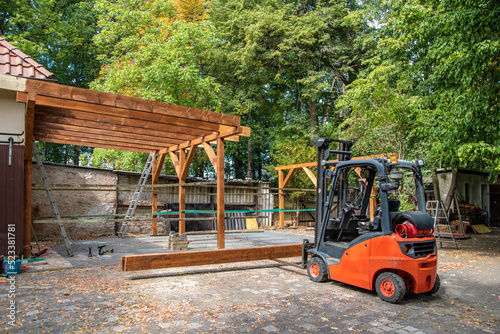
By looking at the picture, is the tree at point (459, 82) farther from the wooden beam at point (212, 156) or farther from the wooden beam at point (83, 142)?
the wooden beam at point (83, 142)

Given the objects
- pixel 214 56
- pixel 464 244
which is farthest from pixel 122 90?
pixel 464 244

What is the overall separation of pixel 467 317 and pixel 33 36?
23.2m

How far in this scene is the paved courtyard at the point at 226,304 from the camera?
3.97 meters

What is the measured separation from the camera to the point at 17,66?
284 inches

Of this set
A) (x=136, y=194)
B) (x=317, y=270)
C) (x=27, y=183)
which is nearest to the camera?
(x=317, y=270)

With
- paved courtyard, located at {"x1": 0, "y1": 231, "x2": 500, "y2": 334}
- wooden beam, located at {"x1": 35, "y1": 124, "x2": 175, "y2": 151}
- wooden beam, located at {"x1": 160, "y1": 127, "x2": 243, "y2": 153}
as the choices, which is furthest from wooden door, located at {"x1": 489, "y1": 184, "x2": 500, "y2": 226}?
wooden beam, located at {"x1": 35, "y1": 124, "x2": 175, "y2": 151}

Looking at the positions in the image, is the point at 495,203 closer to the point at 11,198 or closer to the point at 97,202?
the point at 97,202

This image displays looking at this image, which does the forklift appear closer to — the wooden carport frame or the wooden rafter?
the wooden carport frame

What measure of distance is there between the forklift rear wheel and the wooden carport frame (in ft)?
7.36

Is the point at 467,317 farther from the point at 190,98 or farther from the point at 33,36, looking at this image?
the point at 33,36

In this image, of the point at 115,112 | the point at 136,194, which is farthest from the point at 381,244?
the point at 136,194

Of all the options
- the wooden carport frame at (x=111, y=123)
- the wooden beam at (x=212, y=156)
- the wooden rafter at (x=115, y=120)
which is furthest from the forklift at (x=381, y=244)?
the wooden rafter at (x=115, y=120)

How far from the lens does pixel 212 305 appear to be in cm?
470

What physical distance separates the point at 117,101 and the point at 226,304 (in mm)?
4092
